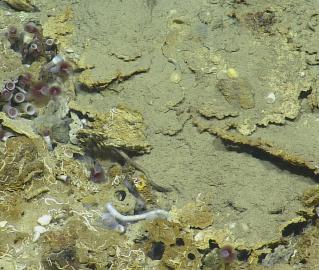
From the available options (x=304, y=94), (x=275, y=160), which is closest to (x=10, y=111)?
(x=275, y=160)

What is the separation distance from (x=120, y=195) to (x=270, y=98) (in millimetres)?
1839

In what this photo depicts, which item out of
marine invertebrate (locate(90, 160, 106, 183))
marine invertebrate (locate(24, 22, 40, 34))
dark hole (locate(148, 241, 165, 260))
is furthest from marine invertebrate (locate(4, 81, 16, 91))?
dark hole (locate(148, 241, 165, 260))

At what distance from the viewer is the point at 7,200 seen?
4.82m

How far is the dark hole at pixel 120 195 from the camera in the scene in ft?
16.2

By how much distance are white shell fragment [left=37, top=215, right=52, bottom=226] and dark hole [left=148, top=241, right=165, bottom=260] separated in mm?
1062

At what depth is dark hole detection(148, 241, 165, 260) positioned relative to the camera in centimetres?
457

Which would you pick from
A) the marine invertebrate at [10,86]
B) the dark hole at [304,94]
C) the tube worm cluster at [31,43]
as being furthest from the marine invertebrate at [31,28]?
the dark hole at [304,94]

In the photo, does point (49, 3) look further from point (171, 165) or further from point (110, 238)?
point (110, 238)

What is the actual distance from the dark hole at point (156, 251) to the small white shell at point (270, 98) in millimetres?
1783

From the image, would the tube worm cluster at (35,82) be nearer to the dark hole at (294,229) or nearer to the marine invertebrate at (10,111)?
the marine invertebrate at (10,111)

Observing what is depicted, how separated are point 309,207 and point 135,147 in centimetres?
179

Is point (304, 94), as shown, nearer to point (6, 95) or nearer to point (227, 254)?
point (227, 254)

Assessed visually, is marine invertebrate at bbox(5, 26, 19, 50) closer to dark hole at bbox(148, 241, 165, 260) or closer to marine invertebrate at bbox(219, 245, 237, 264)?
dark hole at bbox(148, 241, 165, 260)

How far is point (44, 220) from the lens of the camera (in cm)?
472
